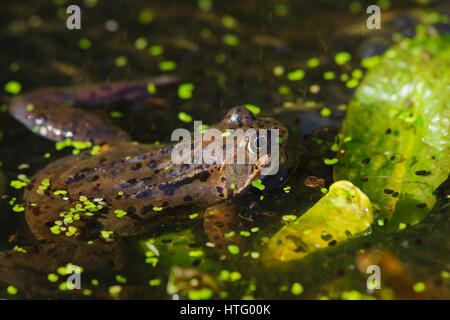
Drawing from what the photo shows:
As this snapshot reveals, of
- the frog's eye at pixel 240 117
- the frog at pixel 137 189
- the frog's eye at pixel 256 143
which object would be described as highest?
the frog's eye at pixel 240 117

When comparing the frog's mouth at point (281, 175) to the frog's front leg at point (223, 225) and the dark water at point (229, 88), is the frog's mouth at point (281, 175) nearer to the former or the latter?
the dark water at point (229, 88)

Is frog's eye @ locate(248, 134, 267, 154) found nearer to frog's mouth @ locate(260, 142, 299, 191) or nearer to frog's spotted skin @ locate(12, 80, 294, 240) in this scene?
frog's spotted skin @ locate(12, 80, 294, 240)

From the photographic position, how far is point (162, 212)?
451cm

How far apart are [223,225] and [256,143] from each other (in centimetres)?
81

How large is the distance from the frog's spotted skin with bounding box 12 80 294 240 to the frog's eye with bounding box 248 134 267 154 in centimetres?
6

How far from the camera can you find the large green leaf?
4348 millimetres

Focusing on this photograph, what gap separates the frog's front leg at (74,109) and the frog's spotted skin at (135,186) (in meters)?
0.74

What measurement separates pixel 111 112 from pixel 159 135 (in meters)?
0.82

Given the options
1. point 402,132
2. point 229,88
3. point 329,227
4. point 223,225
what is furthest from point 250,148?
point 229,88

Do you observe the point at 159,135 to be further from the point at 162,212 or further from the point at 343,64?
the point at 343,64

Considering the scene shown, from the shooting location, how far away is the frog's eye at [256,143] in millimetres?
4281

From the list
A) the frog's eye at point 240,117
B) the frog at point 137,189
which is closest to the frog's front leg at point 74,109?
the frog at point 137,189

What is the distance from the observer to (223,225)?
173 inches

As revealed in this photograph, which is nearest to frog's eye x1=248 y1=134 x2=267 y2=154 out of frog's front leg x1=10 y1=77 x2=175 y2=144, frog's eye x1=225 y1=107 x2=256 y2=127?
frog's eye x1=225 y1=107 x2=256 y2=127
